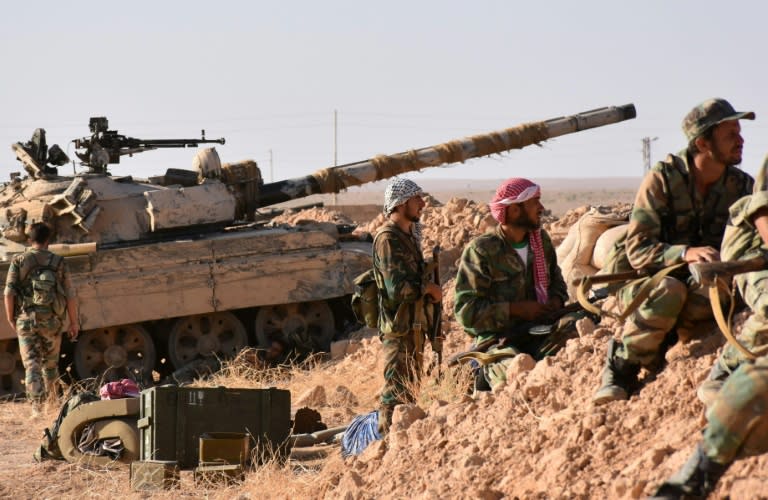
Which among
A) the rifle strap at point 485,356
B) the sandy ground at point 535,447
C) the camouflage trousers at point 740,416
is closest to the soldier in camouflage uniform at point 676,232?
the sandy ground at point 535,447

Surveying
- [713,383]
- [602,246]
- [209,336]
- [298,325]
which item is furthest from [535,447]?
[298,325]

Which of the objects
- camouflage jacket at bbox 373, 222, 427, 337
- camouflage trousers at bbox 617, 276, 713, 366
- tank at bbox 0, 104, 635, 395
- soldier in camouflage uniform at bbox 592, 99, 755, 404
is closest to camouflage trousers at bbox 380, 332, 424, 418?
camouflage jacket at bbox 373, 222, 427, 337

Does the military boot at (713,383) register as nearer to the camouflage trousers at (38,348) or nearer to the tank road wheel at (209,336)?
the camouflage trousers at (38,348)

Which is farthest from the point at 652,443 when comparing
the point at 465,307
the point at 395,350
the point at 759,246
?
the point at 395,350

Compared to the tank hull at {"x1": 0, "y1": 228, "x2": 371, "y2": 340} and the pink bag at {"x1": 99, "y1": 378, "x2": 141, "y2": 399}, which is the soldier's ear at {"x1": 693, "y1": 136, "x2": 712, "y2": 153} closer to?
the pink bag at {"x1": 99, "y1": 378, "x2": 141, "y2": 399}

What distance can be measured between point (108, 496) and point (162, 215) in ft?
27.4

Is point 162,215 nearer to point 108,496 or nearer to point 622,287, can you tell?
point 108,496

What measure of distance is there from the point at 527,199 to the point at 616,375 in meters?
A: 2.02

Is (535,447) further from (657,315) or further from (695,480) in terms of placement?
(695,480)

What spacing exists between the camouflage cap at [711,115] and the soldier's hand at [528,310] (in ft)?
6.30

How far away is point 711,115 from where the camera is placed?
21.2 ft

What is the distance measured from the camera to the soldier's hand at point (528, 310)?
8.18 meters

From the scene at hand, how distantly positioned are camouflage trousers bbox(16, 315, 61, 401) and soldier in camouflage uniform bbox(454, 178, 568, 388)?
5.88 m

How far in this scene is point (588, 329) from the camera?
738 centimetres
